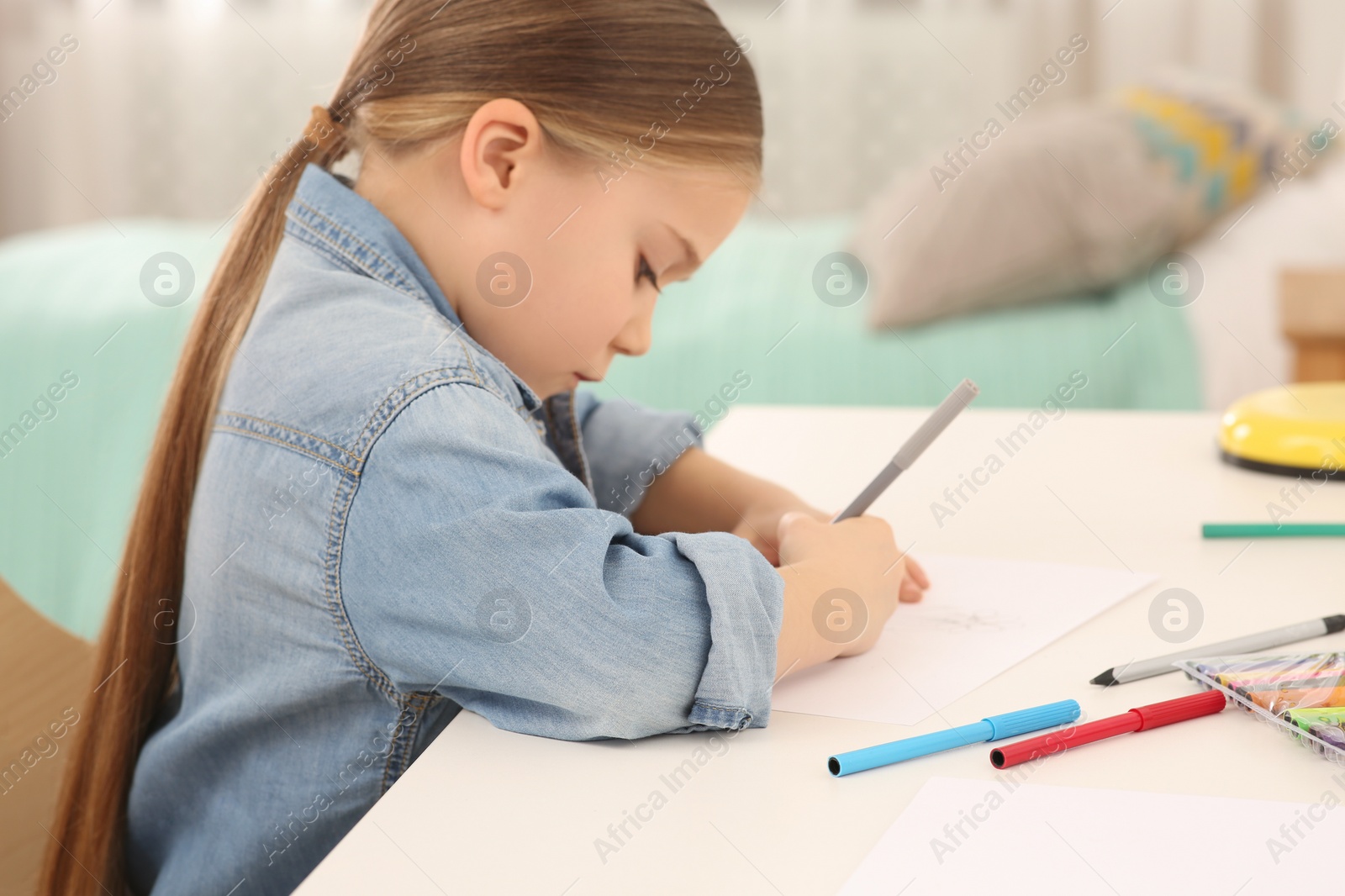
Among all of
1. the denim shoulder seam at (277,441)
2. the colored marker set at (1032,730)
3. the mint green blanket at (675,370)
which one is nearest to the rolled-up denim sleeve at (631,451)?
the denim shoulder seam at (277,441)

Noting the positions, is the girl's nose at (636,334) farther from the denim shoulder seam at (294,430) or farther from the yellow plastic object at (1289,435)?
the yellow plastic object at (1289,435)

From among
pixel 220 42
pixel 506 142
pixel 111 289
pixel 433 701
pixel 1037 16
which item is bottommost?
pixel 111 289

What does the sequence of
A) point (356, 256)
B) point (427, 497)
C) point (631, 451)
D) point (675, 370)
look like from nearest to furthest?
point (427, 497), point (356, 256), point (631, 451), point (675, 370)

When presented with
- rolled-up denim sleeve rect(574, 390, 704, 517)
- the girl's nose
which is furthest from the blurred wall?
the girl's nose

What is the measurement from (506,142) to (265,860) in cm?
40

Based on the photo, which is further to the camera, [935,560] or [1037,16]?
[1037,16]

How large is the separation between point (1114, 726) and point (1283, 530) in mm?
313

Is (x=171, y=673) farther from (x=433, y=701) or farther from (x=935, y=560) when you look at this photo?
(x=935, y=560)

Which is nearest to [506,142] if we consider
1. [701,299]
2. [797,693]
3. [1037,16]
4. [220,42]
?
[797,693]

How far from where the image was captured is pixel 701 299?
1865mm

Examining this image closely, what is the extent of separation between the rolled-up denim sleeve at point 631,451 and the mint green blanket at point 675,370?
649 mm

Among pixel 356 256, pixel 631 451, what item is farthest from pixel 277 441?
pixel 631 451

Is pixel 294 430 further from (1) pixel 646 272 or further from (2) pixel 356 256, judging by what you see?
(1) pixel 646 272

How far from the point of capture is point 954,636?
606 millimetres
